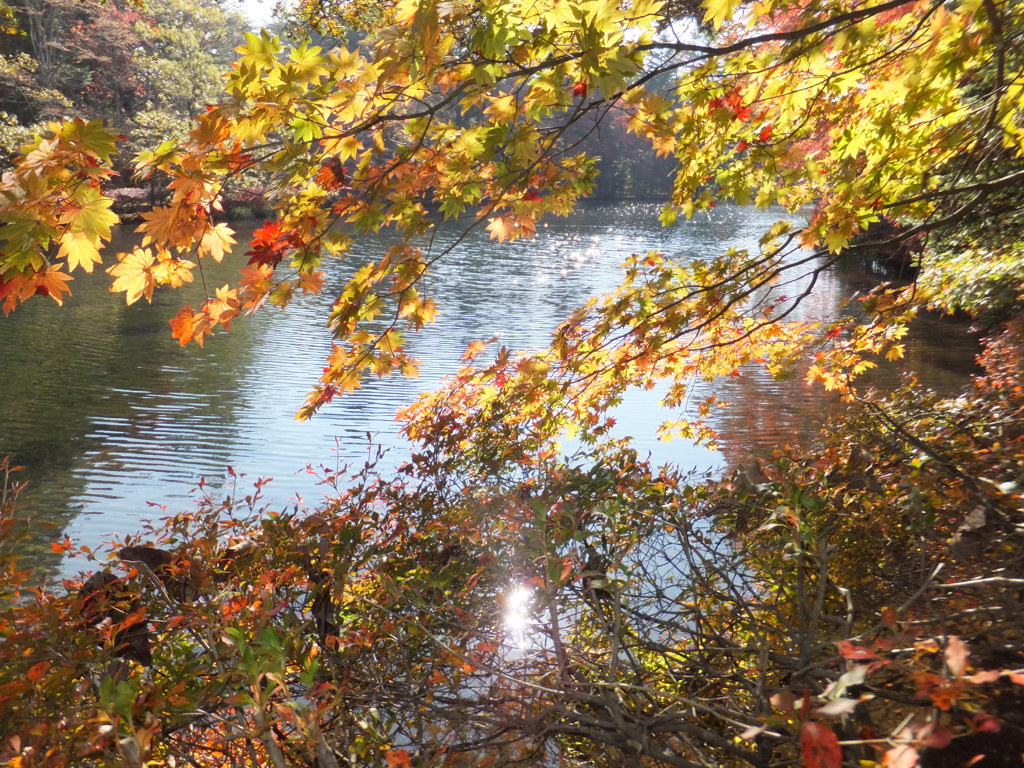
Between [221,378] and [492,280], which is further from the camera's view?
[492,280]

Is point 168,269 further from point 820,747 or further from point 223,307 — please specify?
point 820,747

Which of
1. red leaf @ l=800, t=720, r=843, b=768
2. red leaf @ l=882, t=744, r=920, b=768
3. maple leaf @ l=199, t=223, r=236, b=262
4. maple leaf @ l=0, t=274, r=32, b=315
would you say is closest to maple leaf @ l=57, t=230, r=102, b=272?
maple leaf @ l=0, t=274, r=32, b=315

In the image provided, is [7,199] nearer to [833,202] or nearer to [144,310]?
[833,202]

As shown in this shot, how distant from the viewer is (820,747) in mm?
1097

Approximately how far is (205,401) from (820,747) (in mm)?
8881

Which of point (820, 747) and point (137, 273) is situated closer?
point (820, 747)

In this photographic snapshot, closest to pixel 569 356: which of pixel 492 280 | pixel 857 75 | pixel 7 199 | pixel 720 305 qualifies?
pixel 720 305

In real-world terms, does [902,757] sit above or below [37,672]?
above

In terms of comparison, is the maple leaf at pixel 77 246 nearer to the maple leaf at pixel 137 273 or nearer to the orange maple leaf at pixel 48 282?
the orange maple leaf at pixel 48 282

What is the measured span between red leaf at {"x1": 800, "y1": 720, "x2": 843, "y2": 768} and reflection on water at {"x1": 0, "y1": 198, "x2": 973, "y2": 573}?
362 centimetres

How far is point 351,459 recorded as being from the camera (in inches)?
279

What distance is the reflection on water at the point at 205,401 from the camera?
21.7 ft

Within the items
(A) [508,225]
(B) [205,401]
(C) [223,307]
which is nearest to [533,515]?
(A) [508,225]

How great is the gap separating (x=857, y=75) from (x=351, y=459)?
17.9 feet
